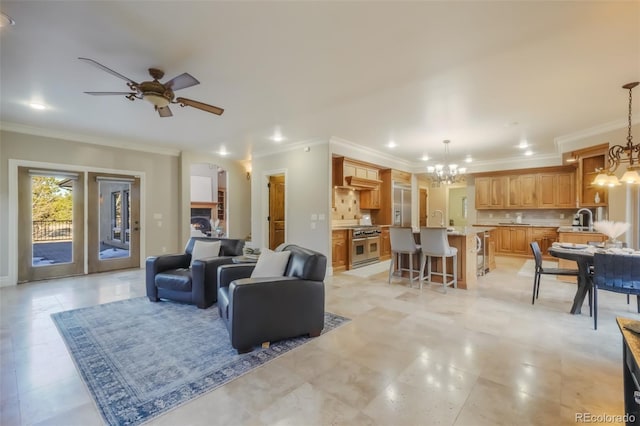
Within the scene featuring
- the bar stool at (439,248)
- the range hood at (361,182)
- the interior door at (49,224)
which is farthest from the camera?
the range hood at (361,182)

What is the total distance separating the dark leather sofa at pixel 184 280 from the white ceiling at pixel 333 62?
2.20m

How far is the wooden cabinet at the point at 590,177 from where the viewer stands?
5.39 metres

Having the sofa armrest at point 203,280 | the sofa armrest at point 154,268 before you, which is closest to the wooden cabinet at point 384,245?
the sofa armrest at point 203,280

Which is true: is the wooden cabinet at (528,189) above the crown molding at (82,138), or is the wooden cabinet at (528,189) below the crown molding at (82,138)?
below

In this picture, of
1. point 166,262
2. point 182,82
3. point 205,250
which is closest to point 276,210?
point 205,250

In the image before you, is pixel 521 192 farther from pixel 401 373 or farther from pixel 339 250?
pixel 401 373

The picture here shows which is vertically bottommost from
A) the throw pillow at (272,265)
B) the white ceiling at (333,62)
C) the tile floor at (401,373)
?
the tile floor at (401,373)

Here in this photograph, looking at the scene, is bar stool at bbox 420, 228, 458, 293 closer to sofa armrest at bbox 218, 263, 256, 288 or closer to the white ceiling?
the white ceiling

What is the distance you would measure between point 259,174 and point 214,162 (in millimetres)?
1505

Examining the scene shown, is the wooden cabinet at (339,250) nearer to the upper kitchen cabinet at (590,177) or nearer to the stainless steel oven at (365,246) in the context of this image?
the stainless steel oven at (365,246)

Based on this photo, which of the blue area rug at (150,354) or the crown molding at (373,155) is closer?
the blue area rug at (150,354)

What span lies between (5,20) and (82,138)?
4180 mm

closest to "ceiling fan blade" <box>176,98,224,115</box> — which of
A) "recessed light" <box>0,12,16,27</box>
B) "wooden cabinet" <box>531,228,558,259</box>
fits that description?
"recessed light" <box>0,12,16,27</box>

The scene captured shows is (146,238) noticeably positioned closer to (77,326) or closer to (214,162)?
(214,162)
